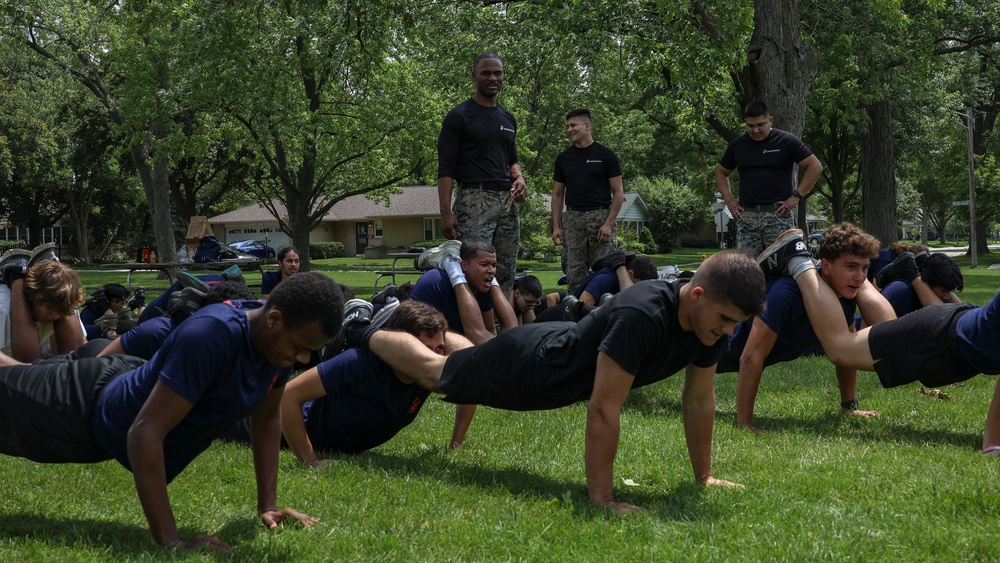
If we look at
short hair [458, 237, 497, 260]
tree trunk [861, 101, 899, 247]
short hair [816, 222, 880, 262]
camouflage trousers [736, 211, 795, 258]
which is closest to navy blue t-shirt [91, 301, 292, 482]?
short hair [458, 237, 497, 260]

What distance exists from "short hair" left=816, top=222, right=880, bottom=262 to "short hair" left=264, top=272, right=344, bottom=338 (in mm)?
3847

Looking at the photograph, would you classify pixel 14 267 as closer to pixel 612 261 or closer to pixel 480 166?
pixel 480 166

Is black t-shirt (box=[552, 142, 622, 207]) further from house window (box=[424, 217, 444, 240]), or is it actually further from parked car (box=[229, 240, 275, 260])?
house window (box=[424, 217, 444, 240])

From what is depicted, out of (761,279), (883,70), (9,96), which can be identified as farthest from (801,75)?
(9,96)

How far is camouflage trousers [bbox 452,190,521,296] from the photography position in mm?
8406

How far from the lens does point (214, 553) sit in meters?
3.78

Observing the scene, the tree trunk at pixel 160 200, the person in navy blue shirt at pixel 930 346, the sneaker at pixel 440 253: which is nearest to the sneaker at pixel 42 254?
the sneaker at pixel 440 253

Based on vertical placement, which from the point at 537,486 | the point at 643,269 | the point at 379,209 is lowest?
the point at 537,486

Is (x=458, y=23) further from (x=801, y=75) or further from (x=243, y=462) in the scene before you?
(x=243, y=462)

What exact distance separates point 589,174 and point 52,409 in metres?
6.75

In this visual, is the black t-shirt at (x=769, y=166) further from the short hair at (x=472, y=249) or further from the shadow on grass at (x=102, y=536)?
the shadow on grass at (x=102, y=536)

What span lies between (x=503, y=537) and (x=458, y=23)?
16849 millimetres

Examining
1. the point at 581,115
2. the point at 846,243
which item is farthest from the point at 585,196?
the point at 846,243

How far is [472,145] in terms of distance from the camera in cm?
850
